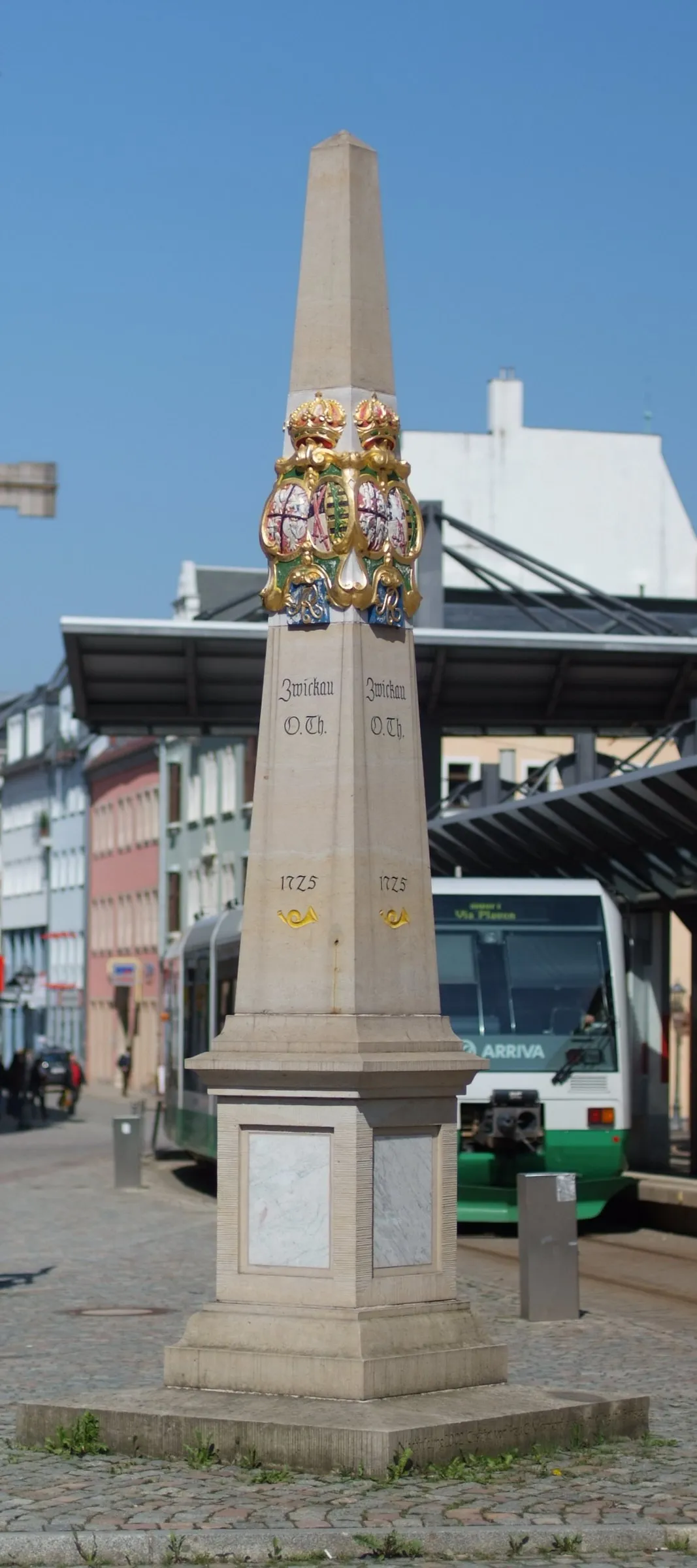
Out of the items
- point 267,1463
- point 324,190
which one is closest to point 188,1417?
point 267,1463

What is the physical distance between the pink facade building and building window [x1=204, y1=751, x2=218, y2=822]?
4.94m

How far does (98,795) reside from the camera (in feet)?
316

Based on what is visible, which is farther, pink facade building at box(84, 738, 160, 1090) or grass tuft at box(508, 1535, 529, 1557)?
pink facade building at box(84, 738, 160, 1090)

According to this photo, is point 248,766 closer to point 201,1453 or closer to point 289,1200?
point 289,1200

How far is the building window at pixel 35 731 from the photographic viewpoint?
363 ft

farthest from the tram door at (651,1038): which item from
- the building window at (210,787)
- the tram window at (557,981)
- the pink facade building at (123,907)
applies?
the pink facade building at (123,907)

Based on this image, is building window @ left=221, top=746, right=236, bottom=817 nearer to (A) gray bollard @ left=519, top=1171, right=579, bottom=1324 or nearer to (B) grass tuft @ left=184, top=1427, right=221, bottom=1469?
(A) gray bollard @ left=519, top=1171, right=579, bottom=1324

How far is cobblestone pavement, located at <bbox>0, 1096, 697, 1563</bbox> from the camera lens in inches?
316

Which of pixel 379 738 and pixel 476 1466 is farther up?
pixel 379 738

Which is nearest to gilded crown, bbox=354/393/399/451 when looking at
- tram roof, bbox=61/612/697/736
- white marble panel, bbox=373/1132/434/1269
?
white marble panel, bbox=373/1132/434/1269

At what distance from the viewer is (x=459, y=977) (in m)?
23.8

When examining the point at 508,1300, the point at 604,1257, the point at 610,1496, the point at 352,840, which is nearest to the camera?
the point at 610,1496

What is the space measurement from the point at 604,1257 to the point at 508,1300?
15.5ft

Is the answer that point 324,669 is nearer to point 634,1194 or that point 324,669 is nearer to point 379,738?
point 379,738
